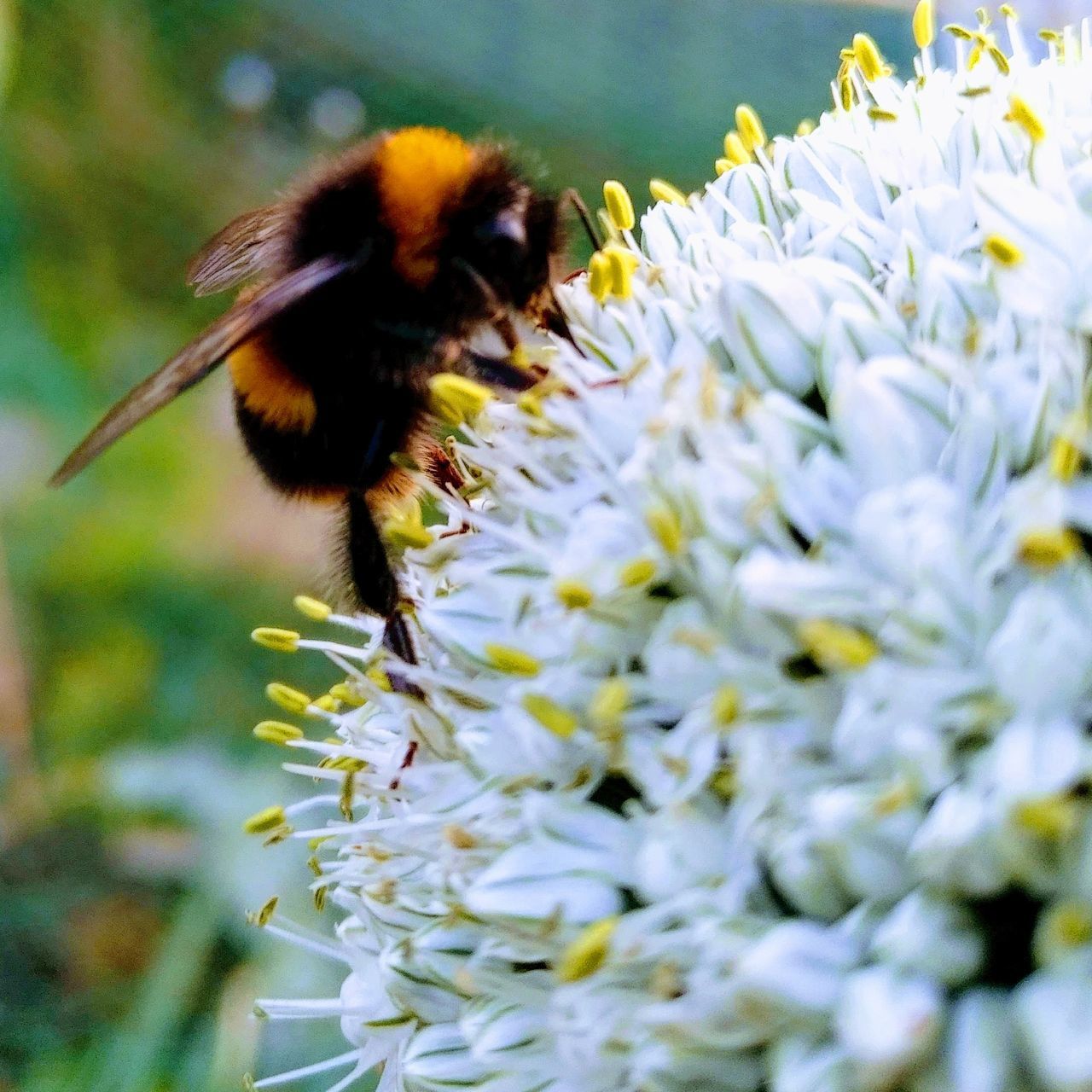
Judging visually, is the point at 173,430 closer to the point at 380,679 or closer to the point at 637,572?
the point at 380,679

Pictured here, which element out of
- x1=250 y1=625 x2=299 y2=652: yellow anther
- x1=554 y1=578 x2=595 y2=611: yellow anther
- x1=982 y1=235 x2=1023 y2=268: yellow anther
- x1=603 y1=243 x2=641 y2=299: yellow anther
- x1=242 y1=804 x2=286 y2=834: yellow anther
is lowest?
x1=242 y1=804 x2=286 y2=834: yellow anther

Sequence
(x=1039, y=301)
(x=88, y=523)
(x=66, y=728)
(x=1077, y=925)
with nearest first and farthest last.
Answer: (x=1077, y=925)
(x=1039, y=301)
(x=66, y=728)
(x=88, y=523)

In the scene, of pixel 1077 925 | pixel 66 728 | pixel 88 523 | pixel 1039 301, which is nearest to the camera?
pixel 1077 925

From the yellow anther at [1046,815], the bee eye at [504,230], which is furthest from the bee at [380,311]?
the yellow anther at [1046,815]

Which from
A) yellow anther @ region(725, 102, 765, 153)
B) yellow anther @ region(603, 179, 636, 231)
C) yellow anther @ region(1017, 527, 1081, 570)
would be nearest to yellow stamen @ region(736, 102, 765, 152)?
yellow anther @ region(725, 102, 765, 153)

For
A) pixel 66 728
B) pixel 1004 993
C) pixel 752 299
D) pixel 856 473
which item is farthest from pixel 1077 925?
Answer: pixel 66 728

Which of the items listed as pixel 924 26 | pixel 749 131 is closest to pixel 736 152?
pixel 749 131

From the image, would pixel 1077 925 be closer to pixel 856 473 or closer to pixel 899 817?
pixel 899 817

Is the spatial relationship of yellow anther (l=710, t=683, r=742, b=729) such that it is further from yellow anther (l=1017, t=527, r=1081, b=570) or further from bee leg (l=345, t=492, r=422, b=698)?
bee leg (l=345, t=492, r=422, b=698)
